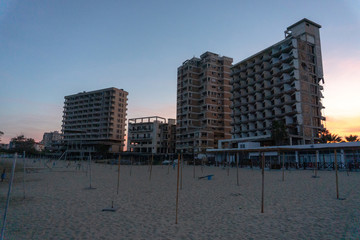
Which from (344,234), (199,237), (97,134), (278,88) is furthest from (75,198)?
(97,134)

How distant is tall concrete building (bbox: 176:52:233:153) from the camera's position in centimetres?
8562

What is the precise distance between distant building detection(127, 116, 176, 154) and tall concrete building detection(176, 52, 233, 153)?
7.03 m

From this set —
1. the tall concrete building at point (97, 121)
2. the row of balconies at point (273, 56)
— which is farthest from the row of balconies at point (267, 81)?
the tall concrete building at point (97, 121)

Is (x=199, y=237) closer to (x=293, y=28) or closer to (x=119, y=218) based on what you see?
(x=119, y=218)

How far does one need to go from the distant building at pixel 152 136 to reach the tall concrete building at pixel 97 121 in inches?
492

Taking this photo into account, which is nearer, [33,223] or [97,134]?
[33,223]

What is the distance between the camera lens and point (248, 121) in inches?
2844

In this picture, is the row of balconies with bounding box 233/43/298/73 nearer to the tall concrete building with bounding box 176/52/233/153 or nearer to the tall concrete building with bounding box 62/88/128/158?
the tall concrete building with bounding box 176/52/233/153

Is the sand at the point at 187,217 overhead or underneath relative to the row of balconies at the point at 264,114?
underneath

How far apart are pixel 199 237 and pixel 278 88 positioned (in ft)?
215

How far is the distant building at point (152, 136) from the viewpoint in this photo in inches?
3580

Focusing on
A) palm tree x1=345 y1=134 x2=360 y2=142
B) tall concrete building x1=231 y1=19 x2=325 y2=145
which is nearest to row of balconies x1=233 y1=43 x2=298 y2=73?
tall concrete building x1=231 y1=19 x2=325 y2=145

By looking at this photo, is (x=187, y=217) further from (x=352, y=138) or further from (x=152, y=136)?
(x=152, y=136)

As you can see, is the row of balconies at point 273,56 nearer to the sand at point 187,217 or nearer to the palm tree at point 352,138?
the palm tree at point 352,138
